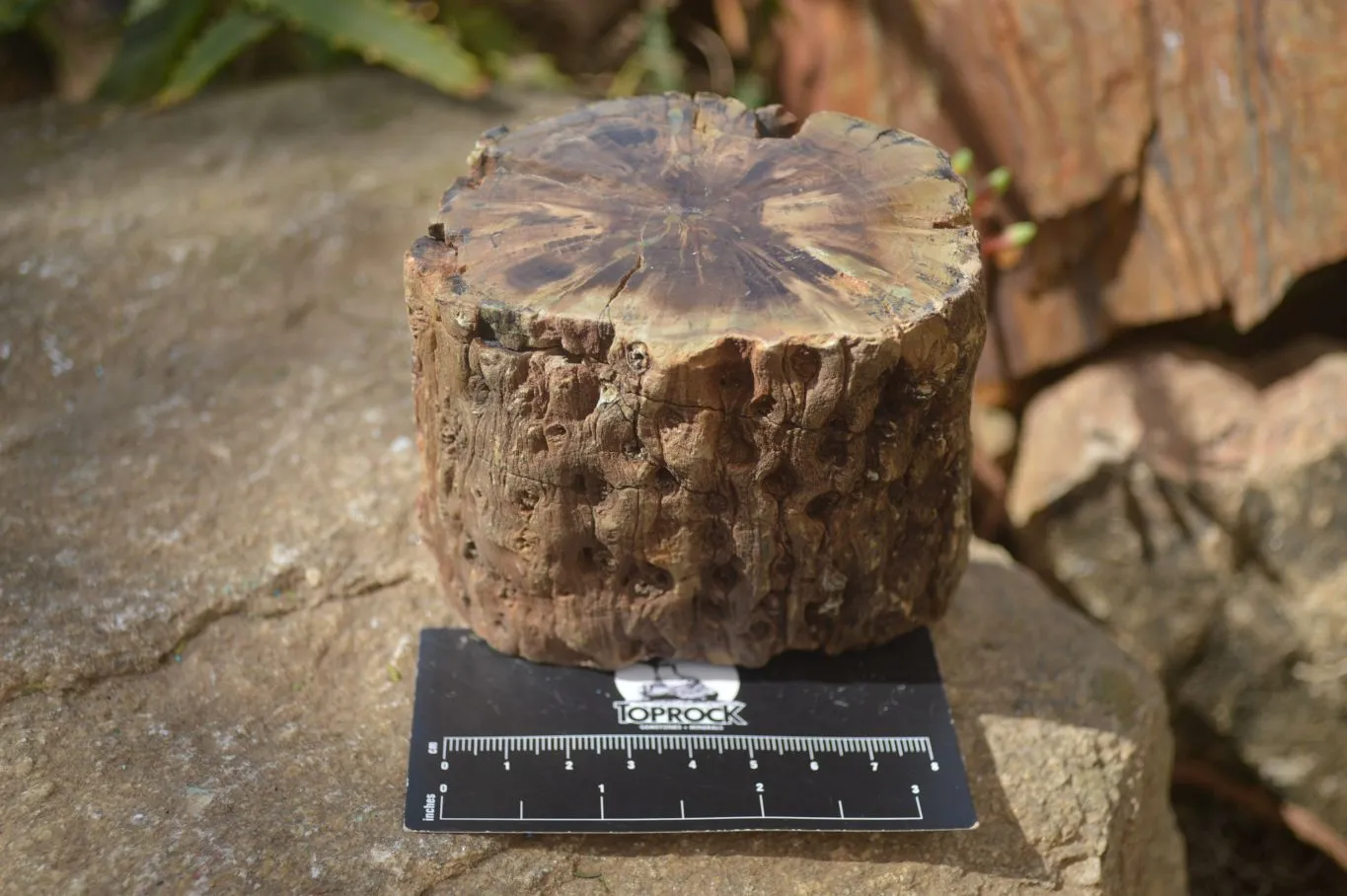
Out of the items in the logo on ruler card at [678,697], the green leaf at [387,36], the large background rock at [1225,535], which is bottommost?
the large background rock at [1225,535]

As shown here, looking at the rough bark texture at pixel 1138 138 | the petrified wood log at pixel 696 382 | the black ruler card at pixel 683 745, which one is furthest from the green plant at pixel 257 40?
the black ruler card at pixel 683 745

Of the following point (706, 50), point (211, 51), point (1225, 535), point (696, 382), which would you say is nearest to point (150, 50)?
point (211, 51)

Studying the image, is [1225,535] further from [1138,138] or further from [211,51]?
[211,51]

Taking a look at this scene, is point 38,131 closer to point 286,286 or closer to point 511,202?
point 286,286

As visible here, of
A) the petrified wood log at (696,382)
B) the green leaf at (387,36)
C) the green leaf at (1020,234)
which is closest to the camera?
the petrified wood log at (696,382)

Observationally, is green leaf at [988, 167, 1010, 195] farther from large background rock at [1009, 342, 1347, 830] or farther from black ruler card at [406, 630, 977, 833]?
black ruler card at [406, 630, 977, 833]

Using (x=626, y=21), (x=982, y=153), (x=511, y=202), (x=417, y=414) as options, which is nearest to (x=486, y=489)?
(x=417, y=414)

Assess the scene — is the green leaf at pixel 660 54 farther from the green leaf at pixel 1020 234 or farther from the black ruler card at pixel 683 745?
the black ruler card at pixel 683 745
